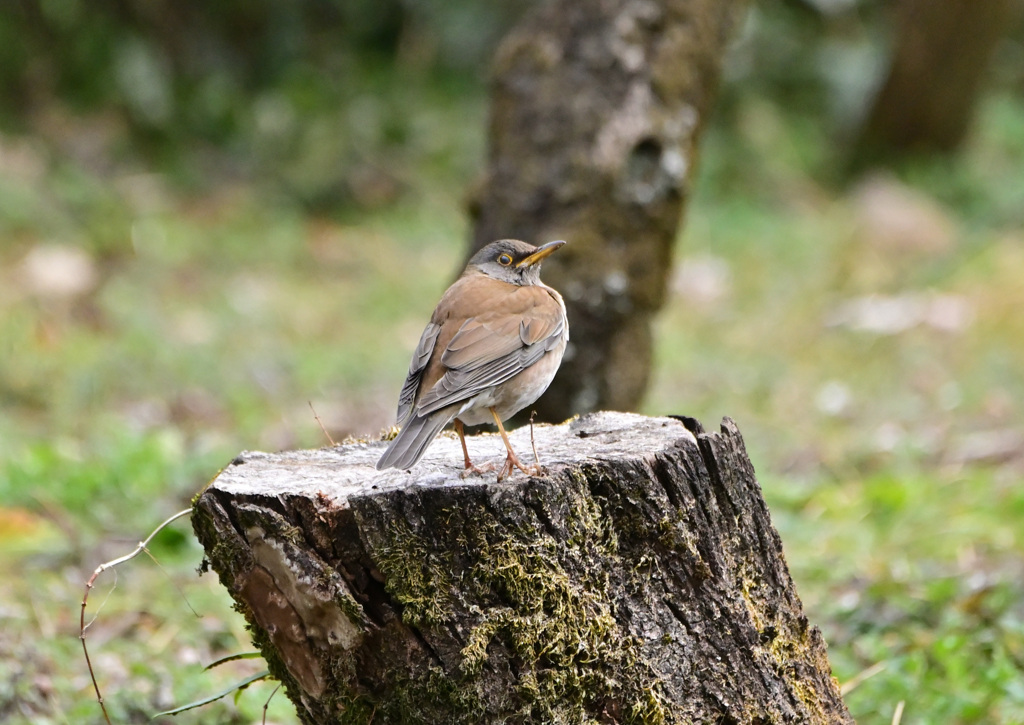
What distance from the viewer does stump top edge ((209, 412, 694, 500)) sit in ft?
10.6

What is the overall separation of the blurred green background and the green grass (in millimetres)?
29

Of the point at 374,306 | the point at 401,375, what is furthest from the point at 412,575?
the point at 374,306

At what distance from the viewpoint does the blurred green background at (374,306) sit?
5.40 m

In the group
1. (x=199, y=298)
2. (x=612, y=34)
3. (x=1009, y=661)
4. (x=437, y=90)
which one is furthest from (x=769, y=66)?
(x=1009, y=661)

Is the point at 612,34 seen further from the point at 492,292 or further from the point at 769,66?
the point at 769,66

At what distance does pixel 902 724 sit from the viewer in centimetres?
440

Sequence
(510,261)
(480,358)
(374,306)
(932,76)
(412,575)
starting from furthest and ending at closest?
(932,76)
(374,306)
(510,261)
(480,358)
(412,575)

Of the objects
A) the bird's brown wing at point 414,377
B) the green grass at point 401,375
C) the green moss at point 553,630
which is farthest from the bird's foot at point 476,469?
the green grass at point 401,375

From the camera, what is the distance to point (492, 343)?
4012 mm

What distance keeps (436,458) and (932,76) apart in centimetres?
1314

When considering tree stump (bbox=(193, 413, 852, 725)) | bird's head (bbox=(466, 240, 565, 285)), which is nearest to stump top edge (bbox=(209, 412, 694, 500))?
tree stump (bbox=(193, 413, 852, 725))

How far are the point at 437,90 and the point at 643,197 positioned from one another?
968 centimetres

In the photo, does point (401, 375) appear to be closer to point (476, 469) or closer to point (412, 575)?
point (476, 469)

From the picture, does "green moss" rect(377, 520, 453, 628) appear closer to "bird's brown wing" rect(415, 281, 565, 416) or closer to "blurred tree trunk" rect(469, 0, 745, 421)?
"bird's brown wing" rect(415, 281, 565, 416)
